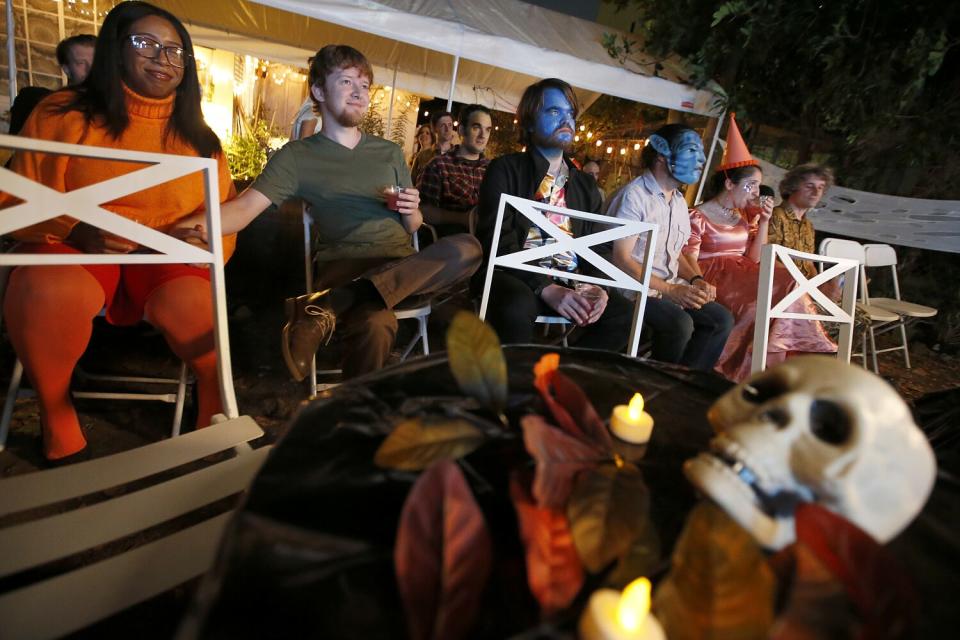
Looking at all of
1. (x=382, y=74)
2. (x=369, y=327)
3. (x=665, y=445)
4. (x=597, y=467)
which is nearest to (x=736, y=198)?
(x=369, y=327)

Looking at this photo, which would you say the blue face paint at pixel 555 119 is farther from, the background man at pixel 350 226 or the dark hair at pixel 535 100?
the background man at pixel 350 226

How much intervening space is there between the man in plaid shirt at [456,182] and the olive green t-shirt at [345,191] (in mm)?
979

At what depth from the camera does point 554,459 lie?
523 mm

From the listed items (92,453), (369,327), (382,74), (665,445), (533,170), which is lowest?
(92,453)

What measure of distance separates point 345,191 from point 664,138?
5.33ft

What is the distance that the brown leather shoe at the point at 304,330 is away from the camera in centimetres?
154

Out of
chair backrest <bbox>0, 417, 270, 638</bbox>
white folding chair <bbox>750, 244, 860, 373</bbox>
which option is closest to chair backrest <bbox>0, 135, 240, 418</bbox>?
chair backrest <bbox>0, 417, 270, 638</bbox>

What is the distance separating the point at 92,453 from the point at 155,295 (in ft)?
2.16

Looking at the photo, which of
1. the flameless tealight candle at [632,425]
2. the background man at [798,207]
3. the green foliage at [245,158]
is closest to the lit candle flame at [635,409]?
the flameless tealight candle at [632,425]

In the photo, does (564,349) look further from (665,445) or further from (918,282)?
(918,282)

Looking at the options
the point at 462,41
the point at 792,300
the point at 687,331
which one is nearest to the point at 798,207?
the point at 687,331

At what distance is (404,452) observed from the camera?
21.1 inches

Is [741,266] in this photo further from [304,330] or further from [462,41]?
[462,41]

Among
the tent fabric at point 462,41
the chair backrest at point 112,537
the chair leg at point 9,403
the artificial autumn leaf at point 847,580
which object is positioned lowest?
the chair leg at point 9,403
